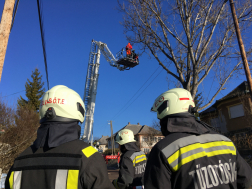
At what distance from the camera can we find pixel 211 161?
175 centimetres

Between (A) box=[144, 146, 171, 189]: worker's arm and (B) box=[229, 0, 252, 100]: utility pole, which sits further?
A: (B) box=[229, 0, 252, 100]: utility pole

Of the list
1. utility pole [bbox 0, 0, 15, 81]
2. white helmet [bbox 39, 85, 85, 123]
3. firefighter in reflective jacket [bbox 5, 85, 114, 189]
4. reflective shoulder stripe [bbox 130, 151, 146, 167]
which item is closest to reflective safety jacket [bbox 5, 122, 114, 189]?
firefighter in reflective jacket [bbox 5, 85, 114, 189]

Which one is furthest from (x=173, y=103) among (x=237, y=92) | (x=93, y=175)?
(x=237, y=92)

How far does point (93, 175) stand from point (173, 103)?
3.65 feet

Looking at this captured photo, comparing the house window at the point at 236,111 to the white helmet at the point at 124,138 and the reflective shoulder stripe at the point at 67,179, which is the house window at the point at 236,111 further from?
the reflective shoulder stripe at the point at 67,179

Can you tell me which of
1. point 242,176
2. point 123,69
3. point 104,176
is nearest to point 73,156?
point 104,176

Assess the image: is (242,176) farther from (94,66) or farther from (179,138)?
(94,66)

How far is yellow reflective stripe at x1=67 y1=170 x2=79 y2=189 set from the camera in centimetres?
158

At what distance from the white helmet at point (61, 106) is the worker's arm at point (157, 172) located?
0.88 metres

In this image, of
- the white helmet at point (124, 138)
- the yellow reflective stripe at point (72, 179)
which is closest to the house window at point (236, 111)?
the white helmet at point (124, 138)

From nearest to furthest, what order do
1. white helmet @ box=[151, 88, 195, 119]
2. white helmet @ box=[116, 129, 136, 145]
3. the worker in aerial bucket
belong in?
1. white helmet @ box=[151, 88, 195, 119]
2. white helmet @ box=[116, 129, 136, 145]
3. the worker in aerial bucket

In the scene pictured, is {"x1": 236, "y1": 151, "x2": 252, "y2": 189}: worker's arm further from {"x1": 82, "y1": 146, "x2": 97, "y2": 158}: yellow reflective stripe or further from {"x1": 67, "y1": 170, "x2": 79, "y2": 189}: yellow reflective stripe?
{"x1": 67, "y1": 170, "x2": 79, "y2": 189}: yellow reflective stripe

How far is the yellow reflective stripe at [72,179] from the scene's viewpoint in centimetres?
158

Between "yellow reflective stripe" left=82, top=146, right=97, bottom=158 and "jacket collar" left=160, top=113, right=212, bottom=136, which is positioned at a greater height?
"jacket collar" left=160, top=113, right=212, bottom=136
